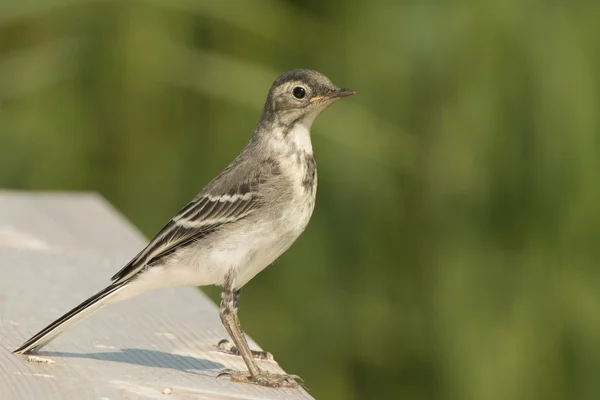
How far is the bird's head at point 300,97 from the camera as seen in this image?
4992 mm

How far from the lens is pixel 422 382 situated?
698 cm

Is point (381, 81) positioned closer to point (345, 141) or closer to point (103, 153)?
point (345, 141)

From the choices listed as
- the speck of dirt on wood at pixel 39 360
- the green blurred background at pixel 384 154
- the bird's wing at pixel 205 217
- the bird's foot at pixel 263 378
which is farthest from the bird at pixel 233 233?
the green blurred background at pixel 384 154

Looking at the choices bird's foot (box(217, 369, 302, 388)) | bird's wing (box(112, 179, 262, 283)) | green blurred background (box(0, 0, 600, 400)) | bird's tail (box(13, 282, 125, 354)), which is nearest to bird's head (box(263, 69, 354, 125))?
bird's wing (box(112, 179, 262, 283))

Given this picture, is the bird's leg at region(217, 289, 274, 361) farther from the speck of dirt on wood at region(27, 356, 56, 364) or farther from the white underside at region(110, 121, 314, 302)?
the speck of dirt on wood at region(27, 356, 56, 364)

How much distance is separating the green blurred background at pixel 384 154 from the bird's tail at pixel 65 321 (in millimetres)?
2674

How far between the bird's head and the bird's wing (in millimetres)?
405

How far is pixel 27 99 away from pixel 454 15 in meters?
2.55

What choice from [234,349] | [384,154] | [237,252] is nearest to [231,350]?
[234,349]

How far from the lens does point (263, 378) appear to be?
409 cm

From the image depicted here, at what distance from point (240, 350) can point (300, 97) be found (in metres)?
1.21

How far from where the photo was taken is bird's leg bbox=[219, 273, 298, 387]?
13.4 ft

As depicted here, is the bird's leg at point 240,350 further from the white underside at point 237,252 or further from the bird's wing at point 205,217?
the bird's wing at point 205,217

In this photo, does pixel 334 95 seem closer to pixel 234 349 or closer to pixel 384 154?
pixel 234 349
